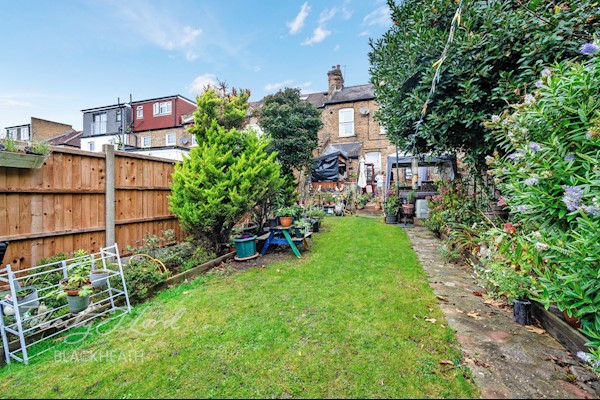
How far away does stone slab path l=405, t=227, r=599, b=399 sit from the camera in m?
1.64

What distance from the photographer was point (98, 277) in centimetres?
298

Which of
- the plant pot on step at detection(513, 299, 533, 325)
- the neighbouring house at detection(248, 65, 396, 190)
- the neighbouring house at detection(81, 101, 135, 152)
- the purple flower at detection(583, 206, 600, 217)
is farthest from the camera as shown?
the neighbouring house at detection(81, 101, 135, 152)

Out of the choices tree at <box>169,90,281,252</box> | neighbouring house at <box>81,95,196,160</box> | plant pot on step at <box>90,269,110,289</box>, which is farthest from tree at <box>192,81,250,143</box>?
neighbouring house at <box>81,95,196,160</box>

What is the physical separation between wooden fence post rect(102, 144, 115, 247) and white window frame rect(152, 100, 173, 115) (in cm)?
2086

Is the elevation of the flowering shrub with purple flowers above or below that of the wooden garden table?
above

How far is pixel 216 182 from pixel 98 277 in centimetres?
217

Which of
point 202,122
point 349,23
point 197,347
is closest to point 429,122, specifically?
point 349,23

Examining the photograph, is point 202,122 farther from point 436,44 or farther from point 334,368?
point 334,368

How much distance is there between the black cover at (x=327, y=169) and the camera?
42.4 feet

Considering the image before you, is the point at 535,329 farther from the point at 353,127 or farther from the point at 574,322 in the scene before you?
Result: the point at 353,127

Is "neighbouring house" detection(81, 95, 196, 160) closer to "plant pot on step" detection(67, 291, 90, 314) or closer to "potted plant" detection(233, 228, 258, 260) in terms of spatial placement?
"potted plant" detection(233, 228, 258, 260)

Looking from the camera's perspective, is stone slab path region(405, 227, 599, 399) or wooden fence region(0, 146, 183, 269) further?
wooden fence region(0, 146, 183, 269)

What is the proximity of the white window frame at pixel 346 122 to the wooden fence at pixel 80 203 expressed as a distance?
45.4 feet

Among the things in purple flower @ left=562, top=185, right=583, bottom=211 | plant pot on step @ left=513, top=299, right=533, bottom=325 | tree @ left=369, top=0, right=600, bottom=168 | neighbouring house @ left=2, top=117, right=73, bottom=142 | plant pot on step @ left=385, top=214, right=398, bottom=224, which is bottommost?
plant pot on step @ left=513, top=299, right=533, bottom=325
